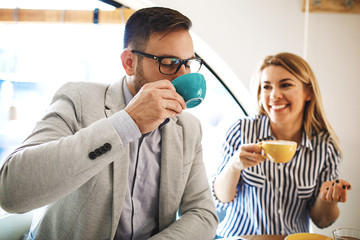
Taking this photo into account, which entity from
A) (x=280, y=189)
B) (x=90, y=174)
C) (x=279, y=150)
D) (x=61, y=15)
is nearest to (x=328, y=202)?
(x=280, y=189)

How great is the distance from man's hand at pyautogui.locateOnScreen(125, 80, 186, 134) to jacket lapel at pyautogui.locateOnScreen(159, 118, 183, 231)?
1.21 feet

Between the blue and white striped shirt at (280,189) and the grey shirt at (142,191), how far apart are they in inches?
31.3

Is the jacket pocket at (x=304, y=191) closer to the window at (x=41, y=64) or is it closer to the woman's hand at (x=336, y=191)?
the woman's hand at (x=336, y=191)

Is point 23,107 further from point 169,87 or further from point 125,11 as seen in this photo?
point 169,87

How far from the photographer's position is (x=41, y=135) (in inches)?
38.6

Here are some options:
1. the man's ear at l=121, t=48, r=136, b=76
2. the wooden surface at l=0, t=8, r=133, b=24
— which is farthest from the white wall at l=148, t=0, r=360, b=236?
the man's ear at l=121, t=48, r=136, b=76

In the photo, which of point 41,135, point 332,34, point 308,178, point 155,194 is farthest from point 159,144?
point 332,34

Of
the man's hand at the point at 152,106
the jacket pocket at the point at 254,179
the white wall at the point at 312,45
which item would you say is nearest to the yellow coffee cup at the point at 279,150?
the jacket pocket at the point at 254,179

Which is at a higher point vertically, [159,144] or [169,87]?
[169,87]

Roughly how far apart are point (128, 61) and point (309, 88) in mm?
1355

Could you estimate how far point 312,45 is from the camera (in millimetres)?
2545

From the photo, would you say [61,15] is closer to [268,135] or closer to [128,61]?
[128,61]

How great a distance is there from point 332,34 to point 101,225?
2515 millimetres

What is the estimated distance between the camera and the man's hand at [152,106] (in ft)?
3.02
